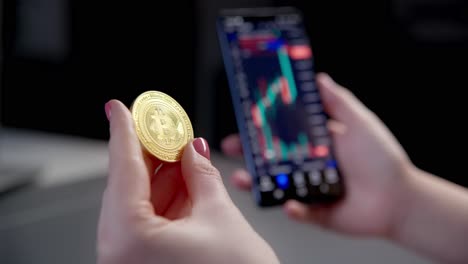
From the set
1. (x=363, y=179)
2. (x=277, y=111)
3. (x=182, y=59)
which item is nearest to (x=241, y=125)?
(x=277, y=111)

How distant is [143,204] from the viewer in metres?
0.41

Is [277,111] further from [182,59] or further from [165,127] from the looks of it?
[182,59]

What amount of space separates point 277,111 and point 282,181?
0.10 m

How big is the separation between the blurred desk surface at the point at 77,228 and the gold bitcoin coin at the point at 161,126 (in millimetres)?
214

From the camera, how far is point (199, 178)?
0.46m

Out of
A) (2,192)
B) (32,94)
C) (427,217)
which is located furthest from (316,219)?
(32,94)

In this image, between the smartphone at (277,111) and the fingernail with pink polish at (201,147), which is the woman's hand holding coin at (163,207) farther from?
the smartphone at (277,111)

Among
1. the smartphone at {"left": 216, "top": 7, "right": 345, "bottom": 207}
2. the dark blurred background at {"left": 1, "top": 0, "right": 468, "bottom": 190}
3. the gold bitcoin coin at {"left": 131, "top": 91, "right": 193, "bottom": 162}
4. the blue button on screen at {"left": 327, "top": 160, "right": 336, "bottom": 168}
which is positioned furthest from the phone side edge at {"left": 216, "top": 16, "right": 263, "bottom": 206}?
the dark blurred background at {"left": 1, "top": 0, "right": 468, "bottom": 190}

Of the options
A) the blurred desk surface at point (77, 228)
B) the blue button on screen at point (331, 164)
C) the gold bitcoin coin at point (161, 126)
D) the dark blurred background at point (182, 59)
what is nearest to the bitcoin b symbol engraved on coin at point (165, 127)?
the gold bitcoin coin at point (161, 126)

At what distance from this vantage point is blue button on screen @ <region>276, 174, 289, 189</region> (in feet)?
2.53

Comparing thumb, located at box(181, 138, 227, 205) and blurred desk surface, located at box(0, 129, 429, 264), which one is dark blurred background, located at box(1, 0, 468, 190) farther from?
thumb, located at box(181, 138, 227, 205)

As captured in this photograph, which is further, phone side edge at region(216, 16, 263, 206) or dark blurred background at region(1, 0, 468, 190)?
dark blurred background at region(1, 0, 468, 190)

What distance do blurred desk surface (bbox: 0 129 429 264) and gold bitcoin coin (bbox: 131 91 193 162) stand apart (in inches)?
8.4

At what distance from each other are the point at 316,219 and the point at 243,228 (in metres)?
0.40
